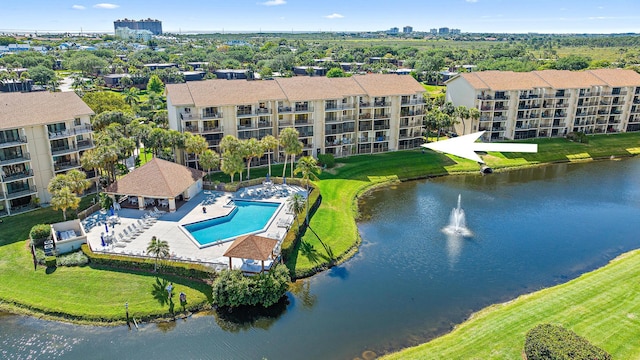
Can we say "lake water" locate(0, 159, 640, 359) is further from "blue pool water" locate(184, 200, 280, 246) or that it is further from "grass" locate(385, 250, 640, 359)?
"blue pool water" locate(184, 200, 280, 246)

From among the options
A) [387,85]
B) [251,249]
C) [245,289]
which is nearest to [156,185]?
[251,249]

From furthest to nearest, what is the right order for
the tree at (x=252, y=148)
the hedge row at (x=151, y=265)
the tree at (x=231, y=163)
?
the tree at (x=252, y=148) < the tree at (x=231, y=163) < the hedge row at (x=151, y=265)

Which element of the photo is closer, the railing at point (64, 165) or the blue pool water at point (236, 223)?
the blue pool water at point (236, 223)

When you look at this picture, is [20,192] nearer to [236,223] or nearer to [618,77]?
[236,223]

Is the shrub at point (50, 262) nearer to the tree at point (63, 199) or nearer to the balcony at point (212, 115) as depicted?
the tree at point (63, 199)

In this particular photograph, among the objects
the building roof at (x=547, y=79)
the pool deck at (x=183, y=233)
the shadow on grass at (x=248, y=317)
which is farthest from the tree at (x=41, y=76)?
the shadow on grass at (x=248, y=317)

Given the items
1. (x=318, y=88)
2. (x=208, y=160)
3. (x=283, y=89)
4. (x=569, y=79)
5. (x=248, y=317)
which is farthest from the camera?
(x=569, y=79)

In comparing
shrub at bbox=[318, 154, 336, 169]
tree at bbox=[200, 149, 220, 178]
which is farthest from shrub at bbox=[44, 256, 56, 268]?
shrub at bbox=[318, 154, 336, 169]
